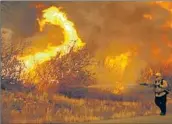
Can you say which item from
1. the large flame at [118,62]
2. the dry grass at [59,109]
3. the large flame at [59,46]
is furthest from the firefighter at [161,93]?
the large flame at [59,46]

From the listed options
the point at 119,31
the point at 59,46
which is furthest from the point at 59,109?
the point at 119,31

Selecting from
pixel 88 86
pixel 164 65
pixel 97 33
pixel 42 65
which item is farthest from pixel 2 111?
pixel 164 65

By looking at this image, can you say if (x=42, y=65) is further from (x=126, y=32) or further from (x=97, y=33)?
(x=126, y=32)

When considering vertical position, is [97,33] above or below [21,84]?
above

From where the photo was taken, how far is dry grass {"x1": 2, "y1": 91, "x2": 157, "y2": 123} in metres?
2.71

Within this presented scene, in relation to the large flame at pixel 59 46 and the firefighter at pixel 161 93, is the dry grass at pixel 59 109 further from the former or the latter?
the large flame at pixel 59 46

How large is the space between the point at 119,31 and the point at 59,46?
392 mm

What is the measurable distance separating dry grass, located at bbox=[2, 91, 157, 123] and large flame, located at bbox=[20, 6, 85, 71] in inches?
8.4

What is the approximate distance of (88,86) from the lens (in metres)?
2.79

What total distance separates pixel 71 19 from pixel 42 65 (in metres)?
0.34

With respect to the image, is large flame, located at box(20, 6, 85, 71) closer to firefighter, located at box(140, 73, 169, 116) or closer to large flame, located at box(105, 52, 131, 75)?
large flame, located at box(105, 52, 131, 75)

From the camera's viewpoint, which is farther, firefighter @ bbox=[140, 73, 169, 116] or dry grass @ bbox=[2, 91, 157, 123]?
firefighter @ bbox=[140, 73, 169, 116]

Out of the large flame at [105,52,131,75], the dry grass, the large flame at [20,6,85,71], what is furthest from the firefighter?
the large flame at [20,6,85,71]

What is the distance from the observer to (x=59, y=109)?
276 centimetres
